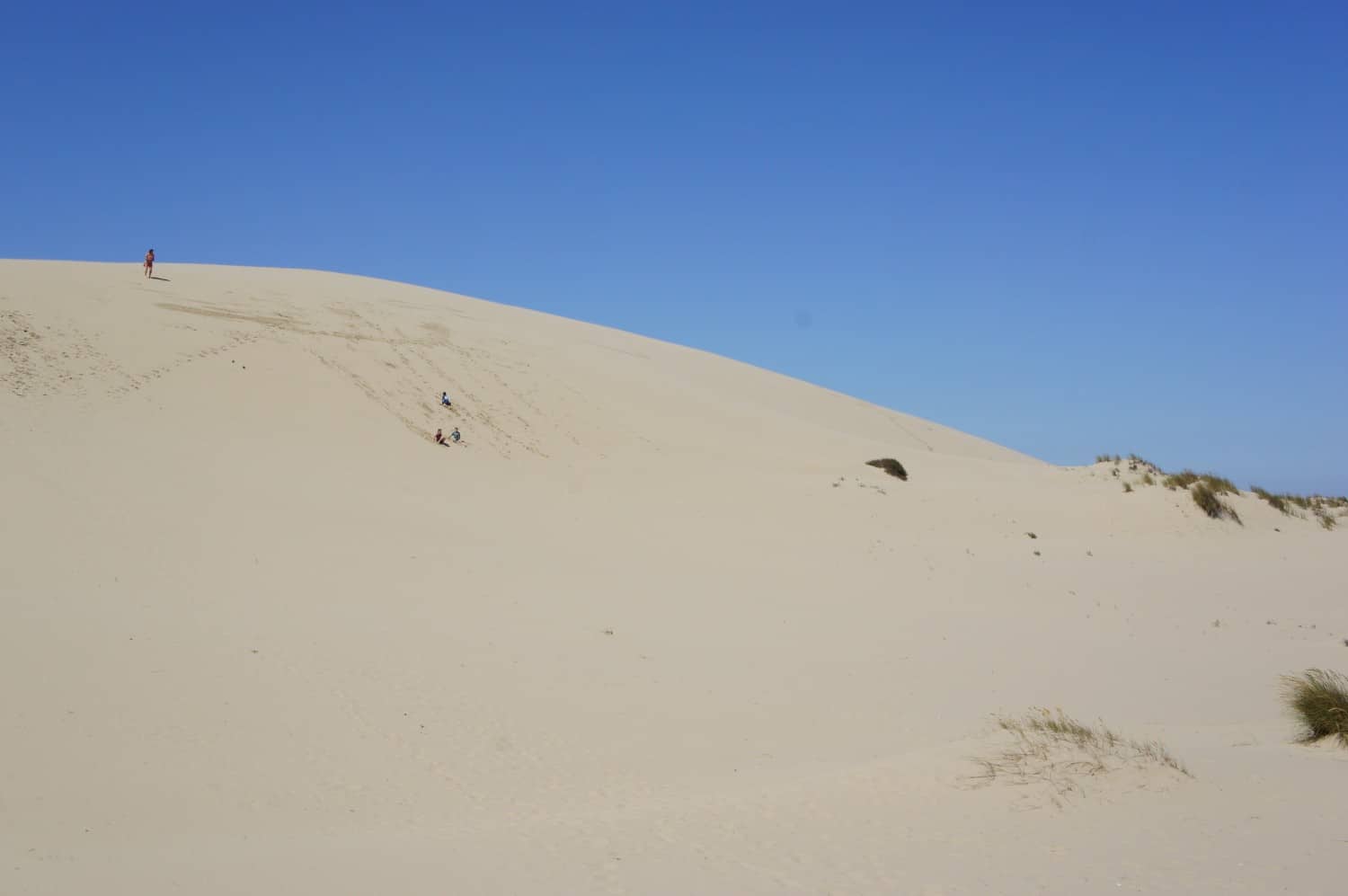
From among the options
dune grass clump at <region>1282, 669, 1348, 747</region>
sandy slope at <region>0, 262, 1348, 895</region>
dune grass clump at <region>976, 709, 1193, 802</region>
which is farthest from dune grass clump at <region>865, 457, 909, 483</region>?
dune grass clump at <region>976, 709, 1193, 802</region>

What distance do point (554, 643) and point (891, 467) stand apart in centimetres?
1695

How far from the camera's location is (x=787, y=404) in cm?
4216

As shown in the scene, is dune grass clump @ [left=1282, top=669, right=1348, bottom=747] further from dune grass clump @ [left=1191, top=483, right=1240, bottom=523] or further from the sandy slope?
dune grass clump @ [left=1191, top=483, right=1240, bottom=523]

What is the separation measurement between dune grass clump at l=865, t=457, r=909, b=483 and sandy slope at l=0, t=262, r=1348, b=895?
1.86 feet

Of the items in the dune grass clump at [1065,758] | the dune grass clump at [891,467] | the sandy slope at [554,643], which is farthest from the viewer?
the dune grass clump at [891,467]

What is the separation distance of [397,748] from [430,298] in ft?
123

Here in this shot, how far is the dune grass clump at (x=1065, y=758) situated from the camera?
7.03 m

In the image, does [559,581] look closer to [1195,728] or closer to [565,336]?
[1195,728]

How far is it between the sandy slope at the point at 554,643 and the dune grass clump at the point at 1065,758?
119 mm

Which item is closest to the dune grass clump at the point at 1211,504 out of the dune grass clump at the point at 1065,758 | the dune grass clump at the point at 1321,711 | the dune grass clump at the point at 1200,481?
the dune grass clump at the point at 1200,481

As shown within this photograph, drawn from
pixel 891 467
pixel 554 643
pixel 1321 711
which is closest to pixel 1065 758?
pixel 1321 711

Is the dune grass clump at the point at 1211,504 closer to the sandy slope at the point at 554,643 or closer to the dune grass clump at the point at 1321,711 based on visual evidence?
the sandy slope at the point at 554,643

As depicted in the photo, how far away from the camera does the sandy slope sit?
6.39m

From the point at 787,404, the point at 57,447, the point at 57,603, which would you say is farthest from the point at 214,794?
the point at 787,404
